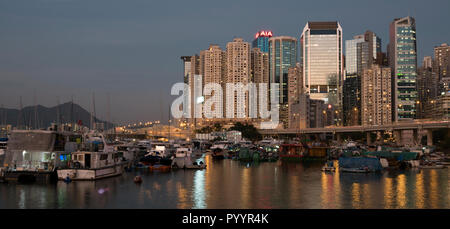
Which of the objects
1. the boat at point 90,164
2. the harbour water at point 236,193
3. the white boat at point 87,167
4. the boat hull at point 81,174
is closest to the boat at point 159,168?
the harbour water at point 236,193

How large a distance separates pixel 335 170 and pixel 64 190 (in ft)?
120

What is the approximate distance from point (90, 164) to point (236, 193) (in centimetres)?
1641

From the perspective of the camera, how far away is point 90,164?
4684 centimetres

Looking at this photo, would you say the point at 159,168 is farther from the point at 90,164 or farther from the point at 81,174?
the point at 81,174

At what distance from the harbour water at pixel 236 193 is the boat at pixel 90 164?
970 mm

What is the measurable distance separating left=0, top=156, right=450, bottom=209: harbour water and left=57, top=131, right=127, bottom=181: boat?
38.2 inches

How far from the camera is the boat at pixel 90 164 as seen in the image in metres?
45.1

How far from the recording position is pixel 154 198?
37531mm

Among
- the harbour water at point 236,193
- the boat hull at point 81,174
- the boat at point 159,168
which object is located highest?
the boat hull at point 81,174

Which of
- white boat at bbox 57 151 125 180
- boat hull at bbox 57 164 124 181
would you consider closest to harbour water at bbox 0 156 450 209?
boat hull at bbox 57 164 124 181

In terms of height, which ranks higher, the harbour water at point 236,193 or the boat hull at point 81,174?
the boat hull at point 81,174

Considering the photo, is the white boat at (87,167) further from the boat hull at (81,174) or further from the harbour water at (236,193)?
the harbour water at (236,193)
